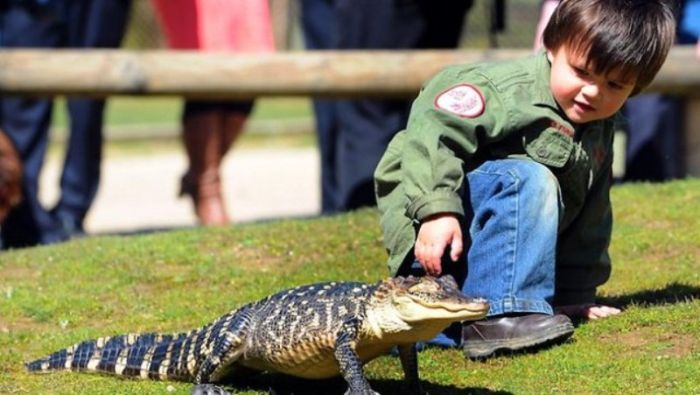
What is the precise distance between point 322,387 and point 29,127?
208 inches

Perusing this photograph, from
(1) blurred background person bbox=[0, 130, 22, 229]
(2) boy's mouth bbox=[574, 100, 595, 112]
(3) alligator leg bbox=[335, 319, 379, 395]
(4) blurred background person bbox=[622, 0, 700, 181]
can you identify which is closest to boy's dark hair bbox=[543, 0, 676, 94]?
(2) boy's mouth bbox=[574, 100, 595, 112]

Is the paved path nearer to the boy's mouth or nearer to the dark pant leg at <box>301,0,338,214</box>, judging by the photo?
the dark pant leg at <box>301,0,338,214</box>

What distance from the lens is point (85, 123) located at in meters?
10.3

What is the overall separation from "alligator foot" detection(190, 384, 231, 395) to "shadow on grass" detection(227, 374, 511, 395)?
15cm

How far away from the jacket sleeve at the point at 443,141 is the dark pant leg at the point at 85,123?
191 inches

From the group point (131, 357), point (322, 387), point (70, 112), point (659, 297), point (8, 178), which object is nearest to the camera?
point (322, 387)

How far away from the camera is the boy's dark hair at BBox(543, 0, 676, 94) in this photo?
5355 mm

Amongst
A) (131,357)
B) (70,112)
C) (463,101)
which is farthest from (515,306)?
(70,112)

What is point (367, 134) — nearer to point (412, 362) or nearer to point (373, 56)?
point (373, 56)

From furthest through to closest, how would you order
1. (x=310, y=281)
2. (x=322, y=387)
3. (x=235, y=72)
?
(x=235, y=72), (x=310, y=281), (x=322, y=387)

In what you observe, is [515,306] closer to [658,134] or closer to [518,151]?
[518,151]

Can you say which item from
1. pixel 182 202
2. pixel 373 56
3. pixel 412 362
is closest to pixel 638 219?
pixel 373 56

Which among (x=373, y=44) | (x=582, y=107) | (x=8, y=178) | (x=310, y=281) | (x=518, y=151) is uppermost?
(x=582, y=107)

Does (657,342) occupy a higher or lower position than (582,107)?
lower
